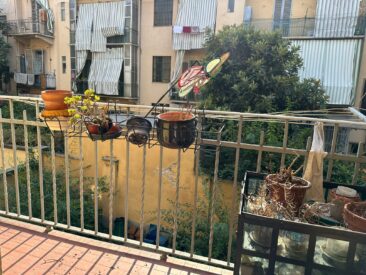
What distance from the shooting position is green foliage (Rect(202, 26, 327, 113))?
679 centimetres

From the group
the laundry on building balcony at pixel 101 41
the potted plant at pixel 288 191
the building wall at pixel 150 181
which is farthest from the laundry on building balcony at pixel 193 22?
the potted plant at pixel 288 191

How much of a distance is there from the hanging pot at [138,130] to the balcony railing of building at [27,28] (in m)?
14.0

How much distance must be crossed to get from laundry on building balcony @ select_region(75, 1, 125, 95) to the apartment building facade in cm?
4

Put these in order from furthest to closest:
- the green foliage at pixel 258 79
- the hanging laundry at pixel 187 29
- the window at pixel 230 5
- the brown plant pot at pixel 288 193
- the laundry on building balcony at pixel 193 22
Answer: the hanging laundry at pixel 187 29, the laundry on building balcony at pixel 193 22, the window at pixel 230 5, the green foliage at pixel 258 79, the brown plant pot at pixel 288 193

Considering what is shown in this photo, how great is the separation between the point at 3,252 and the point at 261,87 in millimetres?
6354

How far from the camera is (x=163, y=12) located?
11.6 metres

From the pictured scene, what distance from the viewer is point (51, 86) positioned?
13875 millimetres

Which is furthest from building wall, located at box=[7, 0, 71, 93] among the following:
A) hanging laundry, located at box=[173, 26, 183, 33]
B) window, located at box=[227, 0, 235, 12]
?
window, located at box=[227, 0, 235, 12]

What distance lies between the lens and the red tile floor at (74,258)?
1912 millimetres

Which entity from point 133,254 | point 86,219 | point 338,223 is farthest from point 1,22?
point 338,223

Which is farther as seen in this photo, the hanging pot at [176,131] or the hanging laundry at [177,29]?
the hanging laundry at [177,29]

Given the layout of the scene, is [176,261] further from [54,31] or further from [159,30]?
[54,31]

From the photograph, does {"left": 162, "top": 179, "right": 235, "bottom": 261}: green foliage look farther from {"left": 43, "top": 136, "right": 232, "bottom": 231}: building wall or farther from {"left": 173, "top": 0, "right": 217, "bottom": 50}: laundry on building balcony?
{"left": 173, "top": 0, "right": 217, "bottom": 50}: laundry on building balcony

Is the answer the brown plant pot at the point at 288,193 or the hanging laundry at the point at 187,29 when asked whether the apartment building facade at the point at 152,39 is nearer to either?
the hanging laundry at the point at 187,29
